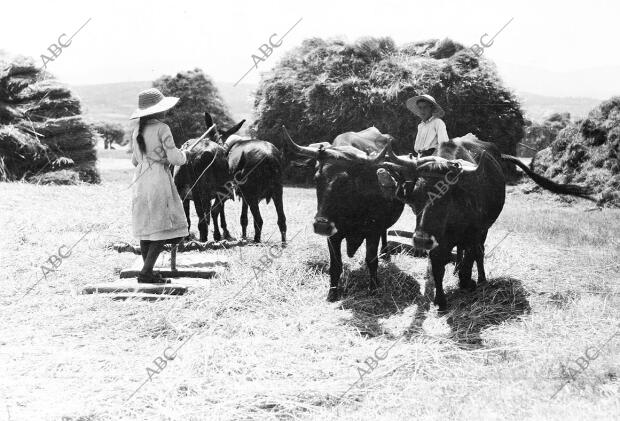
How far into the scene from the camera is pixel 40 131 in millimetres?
13734

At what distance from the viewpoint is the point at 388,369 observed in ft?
13.7

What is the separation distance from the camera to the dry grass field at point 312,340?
11.9ft

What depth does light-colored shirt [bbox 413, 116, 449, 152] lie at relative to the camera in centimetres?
661

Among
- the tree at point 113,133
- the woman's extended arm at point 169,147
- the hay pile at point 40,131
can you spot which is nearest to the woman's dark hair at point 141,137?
the woman's extended arm at point 169,147

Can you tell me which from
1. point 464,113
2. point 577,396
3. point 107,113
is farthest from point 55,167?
point 107,113

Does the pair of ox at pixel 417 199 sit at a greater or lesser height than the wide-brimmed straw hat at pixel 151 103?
lesser

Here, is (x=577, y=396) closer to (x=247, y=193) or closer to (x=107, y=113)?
(x=247, y=193)

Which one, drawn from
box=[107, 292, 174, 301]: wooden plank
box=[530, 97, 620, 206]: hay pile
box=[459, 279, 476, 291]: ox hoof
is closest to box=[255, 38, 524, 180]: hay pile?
box=[530, 97, 620, 206]: hay pile

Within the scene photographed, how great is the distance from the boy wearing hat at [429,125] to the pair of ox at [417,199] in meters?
0.42

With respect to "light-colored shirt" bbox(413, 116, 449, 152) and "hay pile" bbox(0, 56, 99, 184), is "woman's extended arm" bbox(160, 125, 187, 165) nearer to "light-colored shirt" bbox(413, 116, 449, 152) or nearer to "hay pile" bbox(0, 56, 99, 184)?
"light-colored shirt" bbox(413, 116, 449, 152)

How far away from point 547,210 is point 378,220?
6.13 meters

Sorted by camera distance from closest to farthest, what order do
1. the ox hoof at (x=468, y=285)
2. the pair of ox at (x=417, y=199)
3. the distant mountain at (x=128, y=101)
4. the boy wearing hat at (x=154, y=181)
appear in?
1. the pair of ox at (x=417, y=199)
2. the boy wearing hat at (x=154, y=181)
3. the ox hoof at (x=468, y=285)
4. the distant mountain at (x=128, y=101)

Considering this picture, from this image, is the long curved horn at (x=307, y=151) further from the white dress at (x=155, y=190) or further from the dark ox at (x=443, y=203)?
the white dress at (x=155, y=190)

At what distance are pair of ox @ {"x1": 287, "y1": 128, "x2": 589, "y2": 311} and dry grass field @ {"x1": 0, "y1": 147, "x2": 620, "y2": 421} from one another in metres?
0.47
